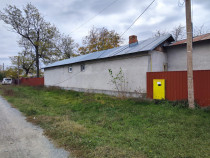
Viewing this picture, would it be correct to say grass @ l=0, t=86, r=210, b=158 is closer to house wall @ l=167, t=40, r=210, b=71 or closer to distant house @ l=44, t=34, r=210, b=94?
distant house @ l=44, t=34, r=210, b=94

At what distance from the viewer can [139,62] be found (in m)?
8.49

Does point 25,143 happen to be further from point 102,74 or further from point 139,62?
point 102,74

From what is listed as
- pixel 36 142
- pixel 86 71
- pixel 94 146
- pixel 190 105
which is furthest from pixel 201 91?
pixel 86 71

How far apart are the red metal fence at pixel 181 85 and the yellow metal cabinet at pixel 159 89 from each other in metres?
0.18

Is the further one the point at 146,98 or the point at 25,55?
the point at 25,55

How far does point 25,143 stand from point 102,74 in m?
8.21

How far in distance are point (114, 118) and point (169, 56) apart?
684cm

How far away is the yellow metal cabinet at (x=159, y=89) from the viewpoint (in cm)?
707

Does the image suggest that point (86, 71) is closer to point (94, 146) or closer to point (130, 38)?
point (130, 38)

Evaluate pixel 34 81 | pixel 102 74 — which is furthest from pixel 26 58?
pixel 102 74

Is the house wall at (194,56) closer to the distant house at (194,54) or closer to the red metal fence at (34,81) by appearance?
the distant house at (194,54)

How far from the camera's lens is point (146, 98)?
7.71m

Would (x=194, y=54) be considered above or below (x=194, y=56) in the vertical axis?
above

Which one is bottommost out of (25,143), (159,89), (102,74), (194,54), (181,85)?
(25,143)
